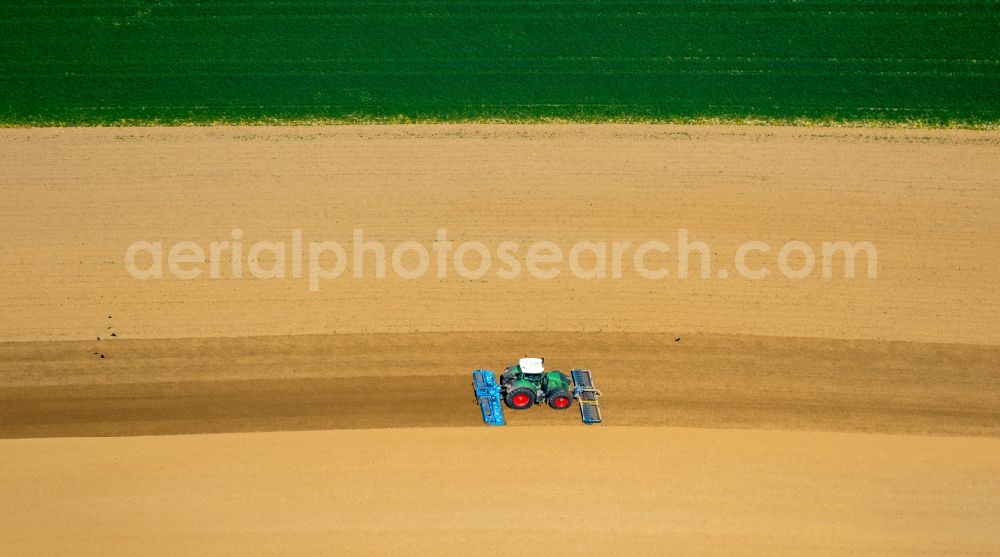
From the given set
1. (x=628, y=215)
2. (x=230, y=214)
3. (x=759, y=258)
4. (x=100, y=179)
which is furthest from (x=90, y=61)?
(x=759, y=258)

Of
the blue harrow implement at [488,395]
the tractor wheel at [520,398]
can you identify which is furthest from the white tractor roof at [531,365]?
the blue harrow implement at [488,395]

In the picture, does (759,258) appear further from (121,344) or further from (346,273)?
(121,344)

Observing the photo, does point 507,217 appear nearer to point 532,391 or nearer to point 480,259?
point 480,259

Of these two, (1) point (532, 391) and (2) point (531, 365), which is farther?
(2) point (531, 365)

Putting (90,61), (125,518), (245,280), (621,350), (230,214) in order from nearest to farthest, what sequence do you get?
(125,518)
(621,350)
(245,280)
(230,214)
(90,61)

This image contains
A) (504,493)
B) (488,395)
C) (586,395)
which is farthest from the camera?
(586,395)

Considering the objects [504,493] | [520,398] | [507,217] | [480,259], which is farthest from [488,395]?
[507,217]

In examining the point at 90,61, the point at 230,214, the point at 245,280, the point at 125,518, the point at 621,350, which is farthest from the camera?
the point at 90,61

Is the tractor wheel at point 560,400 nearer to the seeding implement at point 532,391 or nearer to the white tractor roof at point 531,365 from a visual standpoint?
the seeding implement at point 532,391
